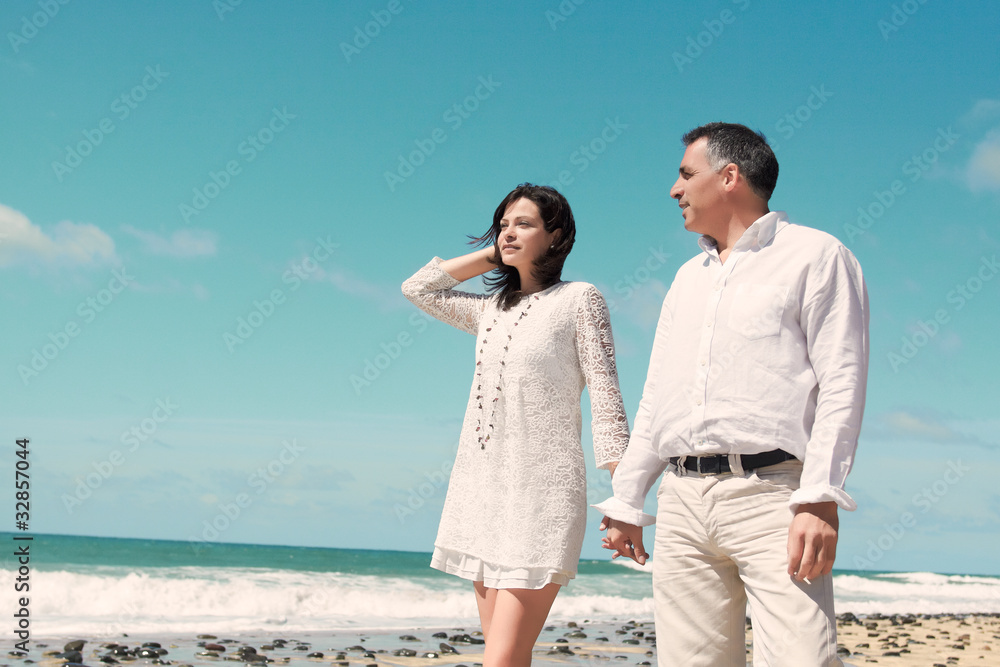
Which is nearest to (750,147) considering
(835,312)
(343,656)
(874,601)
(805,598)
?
(835,312)

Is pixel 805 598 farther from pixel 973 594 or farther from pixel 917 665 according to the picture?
pixel 973 594

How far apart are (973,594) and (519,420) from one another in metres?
29.4

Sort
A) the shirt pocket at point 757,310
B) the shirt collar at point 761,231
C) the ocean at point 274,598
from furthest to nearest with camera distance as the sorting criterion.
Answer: the ocean at point 274,598
the shirt collar at point 761,231
the shirt pocket at point 757,310

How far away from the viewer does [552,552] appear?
10.3ft

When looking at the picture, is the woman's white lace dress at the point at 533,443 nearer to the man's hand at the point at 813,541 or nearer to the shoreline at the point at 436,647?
the man's hand at the point at 813,541

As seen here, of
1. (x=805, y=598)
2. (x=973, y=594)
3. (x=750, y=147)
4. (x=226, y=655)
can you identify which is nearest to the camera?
(x=805, y=598)

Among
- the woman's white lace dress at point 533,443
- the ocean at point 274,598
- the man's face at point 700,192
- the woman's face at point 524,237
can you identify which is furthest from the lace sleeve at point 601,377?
the ocean at point 274,598

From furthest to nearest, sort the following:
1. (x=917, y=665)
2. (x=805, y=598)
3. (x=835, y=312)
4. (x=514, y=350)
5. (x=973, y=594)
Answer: (x=973, y=594) → (x=917, y=665) → (x=514, y=350) → (x=835, y=312) → (x=805, y=598)

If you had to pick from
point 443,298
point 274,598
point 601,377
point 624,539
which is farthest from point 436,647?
point 274,598

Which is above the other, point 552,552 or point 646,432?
point 646,432

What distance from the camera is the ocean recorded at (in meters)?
11.8

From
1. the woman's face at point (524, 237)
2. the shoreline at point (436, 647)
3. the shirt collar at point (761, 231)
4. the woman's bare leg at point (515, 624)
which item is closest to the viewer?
the shirt collar at point (761, 231)

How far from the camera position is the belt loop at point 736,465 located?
2.29 metres

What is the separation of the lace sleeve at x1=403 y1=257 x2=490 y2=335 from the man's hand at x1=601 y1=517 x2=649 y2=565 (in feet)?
4.25
